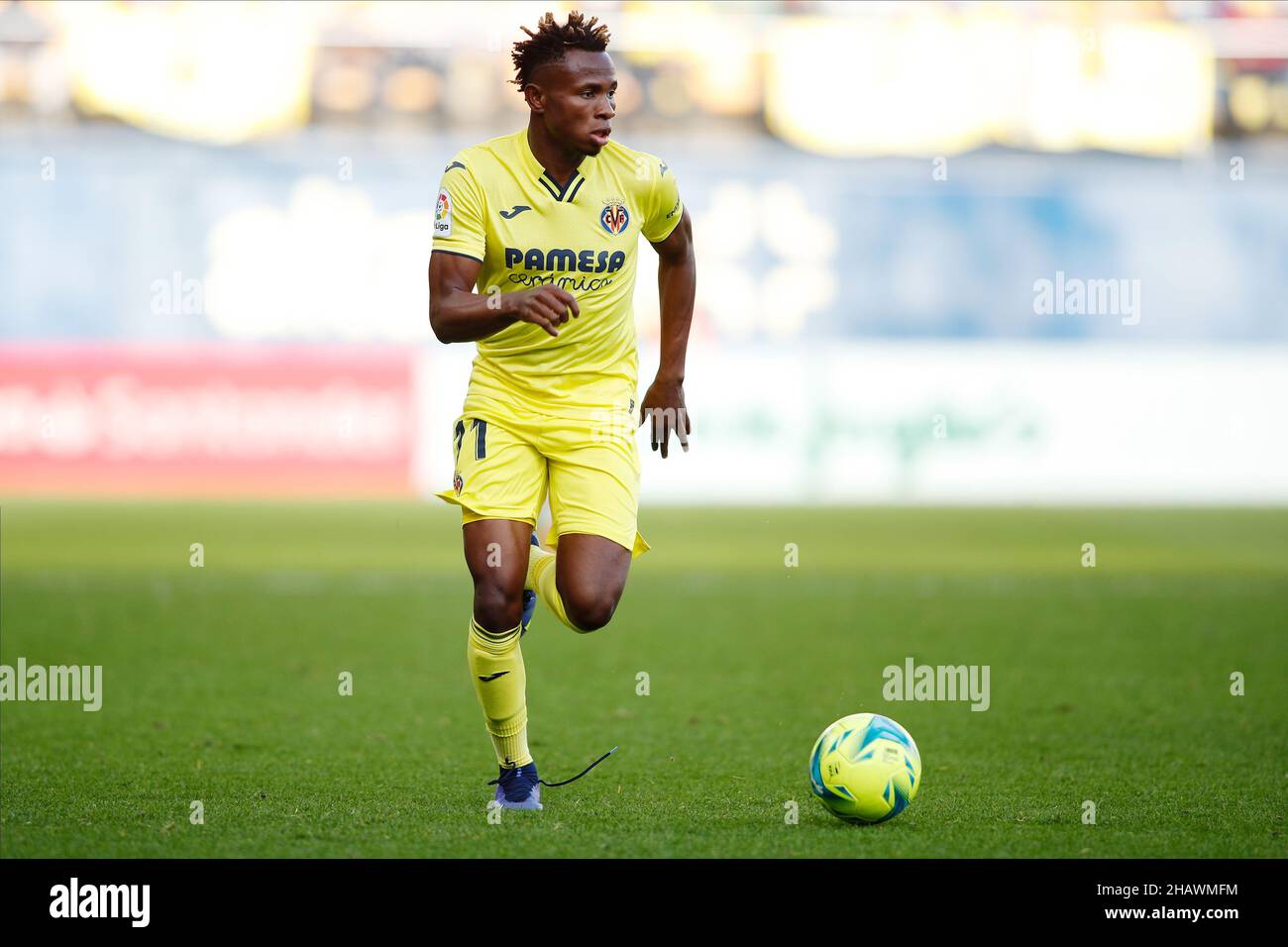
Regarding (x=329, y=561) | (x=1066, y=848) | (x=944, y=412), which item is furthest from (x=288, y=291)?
(x=1066, y=848)

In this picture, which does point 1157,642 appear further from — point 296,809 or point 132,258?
point 132,258

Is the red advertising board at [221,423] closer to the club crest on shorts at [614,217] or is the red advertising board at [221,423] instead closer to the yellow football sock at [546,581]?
the yellow football sock at [546,581]

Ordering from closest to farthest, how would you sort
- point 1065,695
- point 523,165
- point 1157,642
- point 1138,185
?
point 523,165 < point 1065,695 < point 1157,642 < point 1138,185

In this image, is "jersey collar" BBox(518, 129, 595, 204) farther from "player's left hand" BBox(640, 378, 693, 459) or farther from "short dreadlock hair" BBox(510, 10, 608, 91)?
"player's left hand" BBox(640, 378, 693, 459)

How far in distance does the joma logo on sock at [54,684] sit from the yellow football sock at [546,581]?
2.67 meters

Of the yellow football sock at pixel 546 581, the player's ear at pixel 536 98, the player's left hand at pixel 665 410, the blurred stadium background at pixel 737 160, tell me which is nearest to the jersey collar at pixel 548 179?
the player's ear at pixel 536 98

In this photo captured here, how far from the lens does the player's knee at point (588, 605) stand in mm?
5699

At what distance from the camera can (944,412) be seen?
20766 millimetres

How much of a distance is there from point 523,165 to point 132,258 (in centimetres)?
2158

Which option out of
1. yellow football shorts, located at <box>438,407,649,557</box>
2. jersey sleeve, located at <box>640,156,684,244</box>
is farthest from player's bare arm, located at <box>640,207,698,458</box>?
yellow football shorts, located at <box>438,407,649,557</box>
